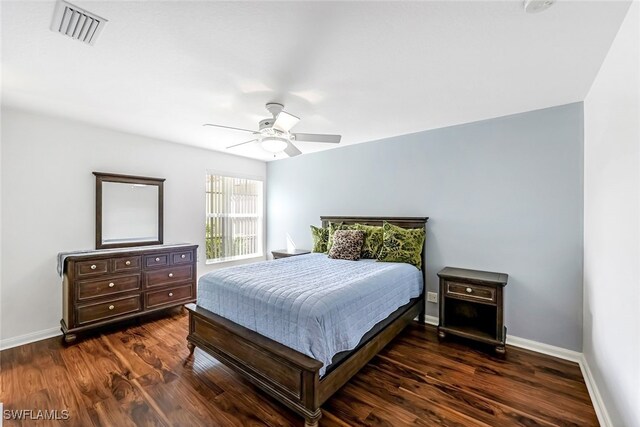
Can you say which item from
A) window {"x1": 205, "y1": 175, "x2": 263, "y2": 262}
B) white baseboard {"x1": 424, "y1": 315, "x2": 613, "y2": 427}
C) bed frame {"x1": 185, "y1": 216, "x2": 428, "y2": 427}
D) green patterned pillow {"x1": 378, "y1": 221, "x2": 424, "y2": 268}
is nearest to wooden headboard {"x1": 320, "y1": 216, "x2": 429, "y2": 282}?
green patterned pillow {"x1": 378, "y1": 221, "x2": 424, "y2": 268}

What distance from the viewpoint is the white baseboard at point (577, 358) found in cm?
182

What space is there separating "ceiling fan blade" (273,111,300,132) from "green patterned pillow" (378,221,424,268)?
74.2 inches

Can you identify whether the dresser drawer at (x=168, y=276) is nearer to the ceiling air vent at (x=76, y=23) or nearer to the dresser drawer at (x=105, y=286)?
the dresser drawer at (x=105, y=286)

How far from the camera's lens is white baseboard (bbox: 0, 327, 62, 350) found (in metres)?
2.81

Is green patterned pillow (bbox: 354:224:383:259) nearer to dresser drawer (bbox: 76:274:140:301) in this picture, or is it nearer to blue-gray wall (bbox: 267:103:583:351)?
blue-gray wall (bbox: 267:103:583:351)

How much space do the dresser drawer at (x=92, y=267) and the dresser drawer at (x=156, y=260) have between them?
415mm

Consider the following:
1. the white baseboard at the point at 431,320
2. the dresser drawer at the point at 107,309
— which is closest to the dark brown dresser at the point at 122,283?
the dresser drawer at the point at 107,309

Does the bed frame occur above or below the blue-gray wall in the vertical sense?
below

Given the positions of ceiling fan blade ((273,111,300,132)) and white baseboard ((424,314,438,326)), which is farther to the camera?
white baseboard ((424,314,438,326))

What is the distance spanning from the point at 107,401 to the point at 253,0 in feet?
9.37

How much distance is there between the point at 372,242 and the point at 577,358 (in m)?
2.28

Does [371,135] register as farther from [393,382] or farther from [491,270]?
[393,382]

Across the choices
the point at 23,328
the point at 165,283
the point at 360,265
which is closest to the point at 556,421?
the point at 360,265

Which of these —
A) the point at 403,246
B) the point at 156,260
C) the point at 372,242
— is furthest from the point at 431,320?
the point at 156,260
